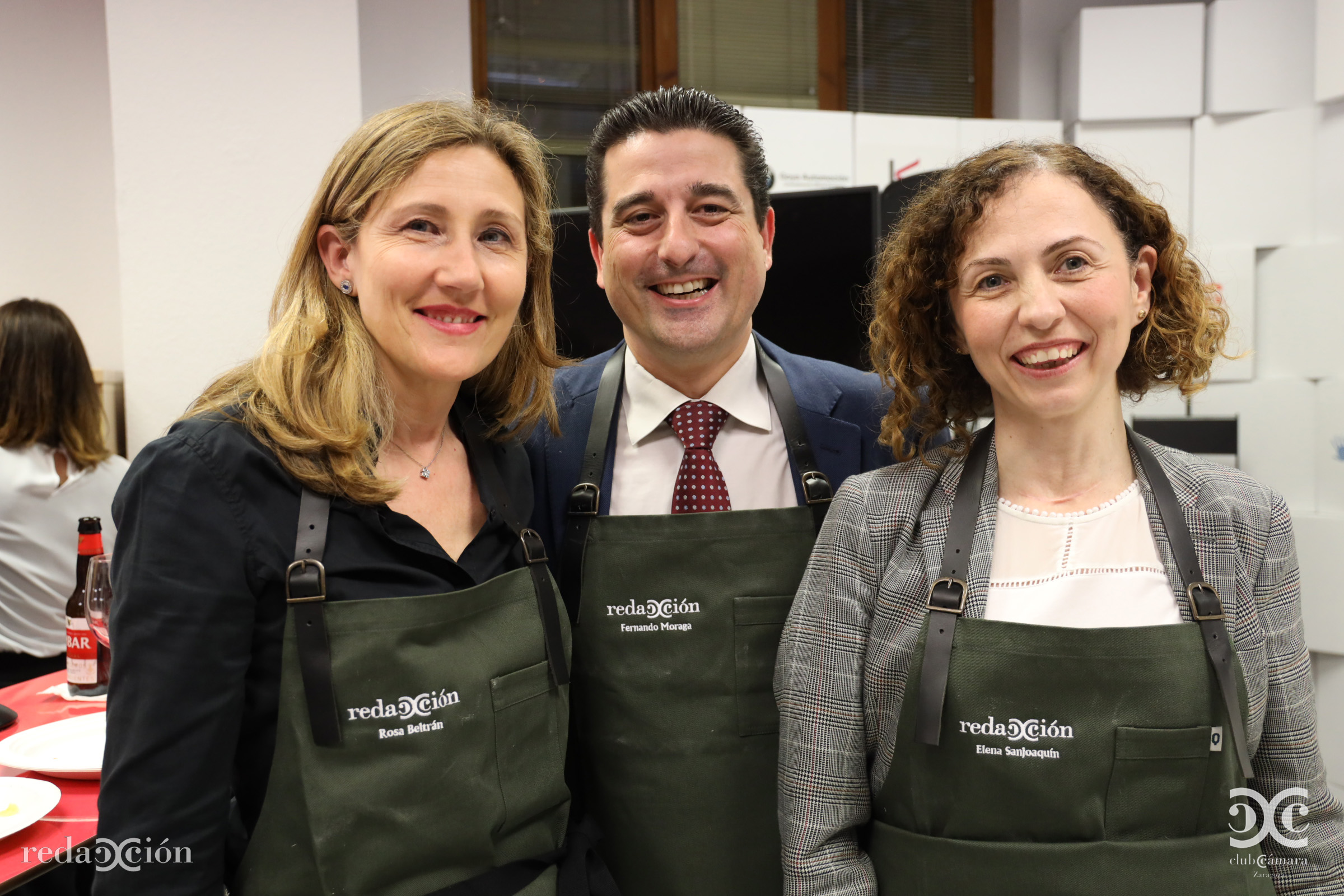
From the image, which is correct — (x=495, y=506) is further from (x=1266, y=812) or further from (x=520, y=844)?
(x=1266, y=812)

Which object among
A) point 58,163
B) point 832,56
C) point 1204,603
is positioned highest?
point 832,56

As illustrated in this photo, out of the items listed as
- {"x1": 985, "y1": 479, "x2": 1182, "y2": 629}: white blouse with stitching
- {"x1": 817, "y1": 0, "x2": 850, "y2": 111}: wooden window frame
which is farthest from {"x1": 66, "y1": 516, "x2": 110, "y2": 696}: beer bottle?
{"x1": 817, "y1": 0, "x2": 850, "y2": 111}: wooden window frame

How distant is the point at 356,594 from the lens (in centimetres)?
120

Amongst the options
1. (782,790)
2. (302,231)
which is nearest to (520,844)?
(782,790)

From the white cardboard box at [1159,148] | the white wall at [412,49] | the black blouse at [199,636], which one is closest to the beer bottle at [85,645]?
the black blouse at [199,636]

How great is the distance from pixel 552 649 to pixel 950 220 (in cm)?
87

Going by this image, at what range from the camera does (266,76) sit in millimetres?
3318

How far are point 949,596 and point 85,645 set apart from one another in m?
1.85

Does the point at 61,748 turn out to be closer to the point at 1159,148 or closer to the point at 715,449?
the point at 715,449

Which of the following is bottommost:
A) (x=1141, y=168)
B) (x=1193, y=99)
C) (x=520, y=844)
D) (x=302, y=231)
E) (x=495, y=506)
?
(x=520, y=844)

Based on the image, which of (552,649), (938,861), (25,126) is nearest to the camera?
(938,861)

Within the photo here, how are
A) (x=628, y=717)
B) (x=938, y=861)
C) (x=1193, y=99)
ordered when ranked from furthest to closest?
(x=1193, y=99), (x=628, y=717), (x=938, y=861)

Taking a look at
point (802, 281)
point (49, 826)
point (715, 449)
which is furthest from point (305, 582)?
point (802, 281)

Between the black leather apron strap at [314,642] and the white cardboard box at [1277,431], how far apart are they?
13.7ft
